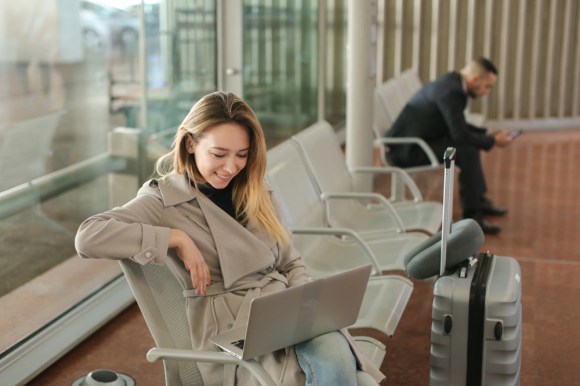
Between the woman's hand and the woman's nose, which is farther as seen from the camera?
the woman's nose

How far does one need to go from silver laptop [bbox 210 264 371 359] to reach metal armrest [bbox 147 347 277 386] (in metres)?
0.02

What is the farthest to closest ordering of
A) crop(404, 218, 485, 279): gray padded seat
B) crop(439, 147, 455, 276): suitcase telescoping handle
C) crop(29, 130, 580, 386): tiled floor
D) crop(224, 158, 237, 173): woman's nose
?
crop(29, 130, 580, 386): tiled floor
crop(404, 218, 485, 279): gray padded seat
crop(439, 147, 455, 276): suitcase telescoping handle
crop(224, 158, 237, 173): woman's nose

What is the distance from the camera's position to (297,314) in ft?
7.75

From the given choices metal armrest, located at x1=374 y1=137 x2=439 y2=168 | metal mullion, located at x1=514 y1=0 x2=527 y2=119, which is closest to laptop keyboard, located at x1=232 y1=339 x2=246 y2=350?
metal armrest, located at x1=374 y1=137 x2=439 y2=168

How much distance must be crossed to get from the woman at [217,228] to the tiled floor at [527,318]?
48.5 inches

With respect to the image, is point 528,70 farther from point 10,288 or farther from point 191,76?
point 10,288

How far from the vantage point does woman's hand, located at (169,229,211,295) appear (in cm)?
254

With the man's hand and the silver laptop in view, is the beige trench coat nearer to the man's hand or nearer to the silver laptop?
the silver laptop

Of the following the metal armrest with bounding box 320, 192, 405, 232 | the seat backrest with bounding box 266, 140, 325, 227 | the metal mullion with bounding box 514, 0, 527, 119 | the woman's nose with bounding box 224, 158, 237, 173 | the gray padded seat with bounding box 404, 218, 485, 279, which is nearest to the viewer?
the woman's nose with bounding box 224, 158, 237, 173

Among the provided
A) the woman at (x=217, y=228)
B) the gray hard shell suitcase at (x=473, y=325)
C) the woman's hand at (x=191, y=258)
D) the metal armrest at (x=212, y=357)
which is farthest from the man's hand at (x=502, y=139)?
the metal armrest at (x=212, y=357)

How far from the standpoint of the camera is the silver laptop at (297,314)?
89.4 inches

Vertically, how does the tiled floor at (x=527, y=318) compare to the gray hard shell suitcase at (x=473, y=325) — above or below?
below

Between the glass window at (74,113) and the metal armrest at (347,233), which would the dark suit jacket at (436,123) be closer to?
the glass window at (74,113)

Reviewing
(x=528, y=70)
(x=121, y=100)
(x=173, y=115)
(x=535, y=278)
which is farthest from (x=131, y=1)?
(x=528, y=70)
